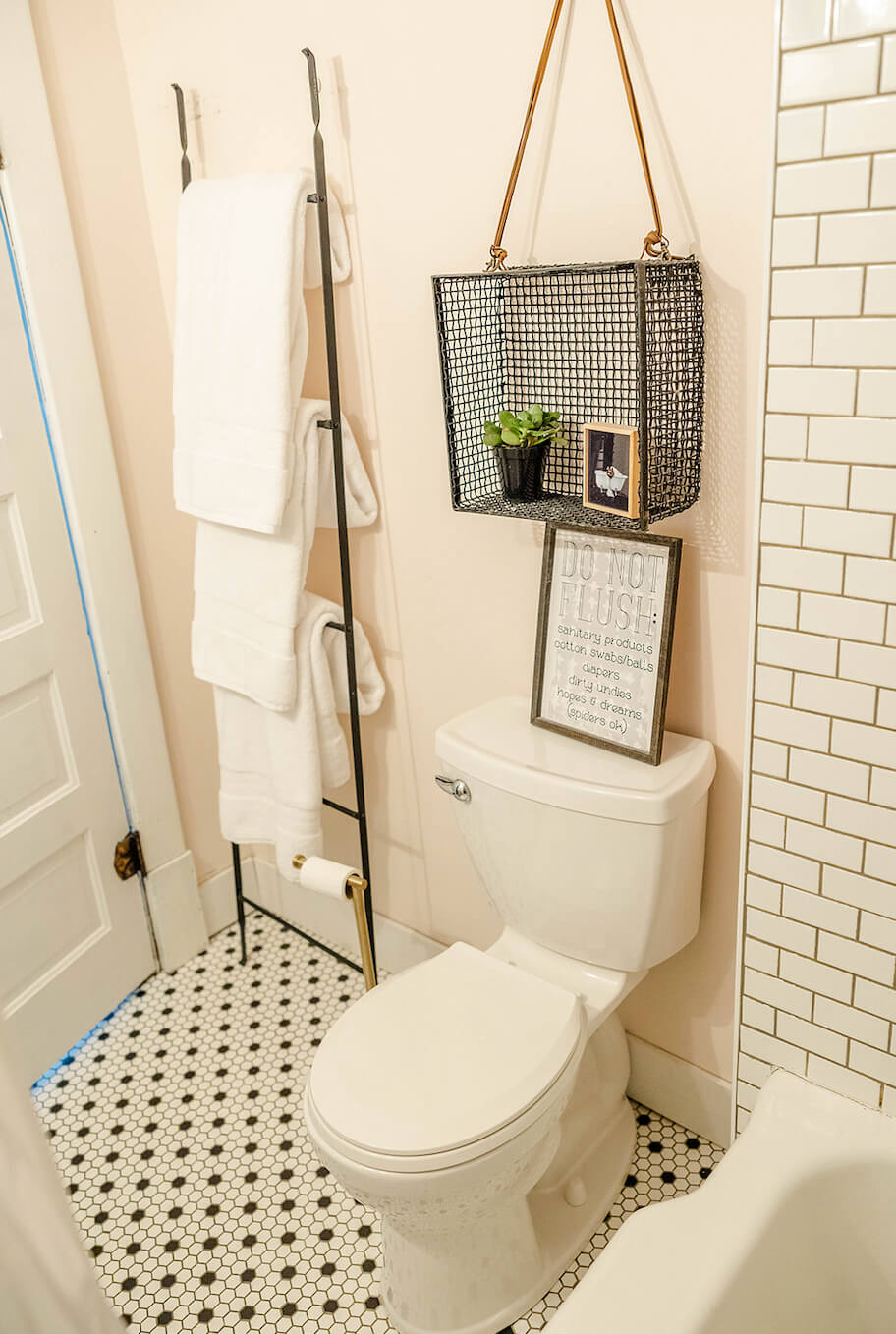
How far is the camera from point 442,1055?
144cm

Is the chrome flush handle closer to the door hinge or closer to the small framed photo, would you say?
the small framed photo

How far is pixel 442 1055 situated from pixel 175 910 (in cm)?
106

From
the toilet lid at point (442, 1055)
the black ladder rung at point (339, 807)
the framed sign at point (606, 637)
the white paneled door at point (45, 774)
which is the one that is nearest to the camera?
the toilet lid at point (442, 1055)

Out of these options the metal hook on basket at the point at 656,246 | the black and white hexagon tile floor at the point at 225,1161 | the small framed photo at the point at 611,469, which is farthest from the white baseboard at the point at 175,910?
the metal hook on basket at the point at 656,246

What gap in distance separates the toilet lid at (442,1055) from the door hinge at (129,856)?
826 millimetres

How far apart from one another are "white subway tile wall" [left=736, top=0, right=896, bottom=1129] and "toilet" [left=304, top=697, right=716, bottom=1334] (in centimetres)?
28

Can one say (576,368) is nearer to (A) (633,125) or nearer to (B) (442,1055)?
(A) (633,125)

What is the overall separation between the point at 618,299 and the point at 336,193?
0.60 m

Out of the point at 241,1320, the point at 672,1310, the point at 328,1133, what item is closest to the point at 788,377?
the point at 672,1310

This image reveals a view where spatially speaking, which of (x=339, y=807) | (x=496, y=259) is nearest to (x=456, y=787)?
(x=339, y=807)

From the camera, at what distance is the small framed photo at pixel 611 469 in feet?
4.21

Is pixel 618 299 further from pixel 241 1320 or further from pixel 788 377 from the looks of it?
pixel 241 1320

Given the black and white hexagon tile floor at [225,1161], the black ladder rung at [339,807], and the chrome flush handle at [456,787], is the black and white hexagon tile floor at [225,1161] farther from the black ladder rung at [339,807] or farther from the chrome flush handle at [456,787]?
the chrome flush handle at [456,787]

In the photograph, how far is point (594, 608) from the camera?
153cm
